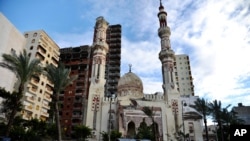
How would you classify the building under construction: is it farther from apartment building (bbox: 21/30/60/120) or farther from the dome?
the dome

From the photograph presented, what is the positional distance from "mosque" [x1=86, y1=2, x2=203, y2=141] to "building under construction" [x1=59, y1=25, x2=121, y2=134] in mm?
11048

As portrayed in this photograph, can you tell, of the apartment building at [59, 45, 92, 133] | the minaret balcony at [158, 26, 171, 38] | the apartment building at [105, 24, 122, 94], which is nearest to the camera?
the minaret balcony at [158, 26, 171, 38]

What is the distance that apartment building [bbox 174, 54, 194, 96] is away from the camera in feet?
269

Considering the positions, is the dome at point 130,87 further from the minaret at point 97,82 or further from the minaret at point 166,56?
the minaret at point 166,56

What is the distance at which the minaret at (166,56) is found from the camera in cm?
4866

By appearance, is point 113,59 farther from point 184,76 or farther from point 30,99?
point 30,99

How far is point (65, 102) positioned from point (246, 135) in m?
59.5

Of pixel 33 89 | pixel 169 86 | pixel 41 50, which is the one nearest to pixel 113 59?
pixel 41 50

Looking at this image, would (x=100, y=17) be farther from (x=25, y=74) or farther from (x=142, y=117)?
(x=25, y=74)

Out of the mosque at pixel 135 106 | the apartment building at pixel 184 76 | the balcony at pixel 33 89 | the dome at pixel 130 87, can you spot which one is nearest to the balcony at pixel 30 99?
the balcony at pixel 33 89

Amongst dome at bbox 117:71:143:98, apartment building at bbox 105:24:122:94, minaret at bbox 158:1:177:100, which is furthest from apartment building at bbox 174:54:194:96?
dome at bbox 117:71:143:98

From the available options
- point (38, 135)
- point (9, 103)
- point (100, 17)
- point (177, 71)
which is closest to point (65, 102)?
point (100, 17)

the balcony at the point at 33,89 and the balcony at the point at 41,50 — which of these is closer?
the balcony at the point at 33,89

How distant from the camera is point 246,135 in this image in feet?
19.5
